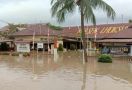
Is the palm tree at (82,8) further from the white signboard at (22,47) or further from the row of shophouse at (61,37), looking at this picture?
the white signboard at (22,47)

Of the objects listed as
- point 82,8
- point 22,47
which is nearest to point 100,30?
point 22,47

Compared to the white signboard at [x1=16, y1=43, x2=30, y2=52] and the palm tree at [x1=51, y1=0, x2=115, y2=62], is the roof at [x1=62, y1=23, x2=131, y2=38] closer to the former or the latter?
the white signboard at [x1=16, y1=43, x2=30, y2=52]

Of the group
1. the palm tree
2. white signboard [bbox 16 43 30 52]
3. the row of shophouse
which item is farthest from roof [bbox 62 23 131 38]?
the palm tree

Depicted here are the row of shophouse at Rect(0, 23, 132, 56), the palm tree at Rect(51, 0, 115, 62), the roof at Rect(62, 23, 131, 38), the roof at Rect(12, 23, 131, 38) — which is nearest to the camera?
the palm tree at Rect(51, 0, 115, 62)

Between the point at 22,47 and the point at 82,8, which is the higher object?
the point at 82,8

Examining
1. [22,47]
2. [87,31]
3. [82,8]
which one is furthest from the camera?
[87,31]

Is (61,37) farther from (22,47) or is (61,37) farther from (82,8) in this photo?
(82,8)

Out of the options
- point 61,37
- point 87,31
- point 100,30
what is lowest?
point 61,37

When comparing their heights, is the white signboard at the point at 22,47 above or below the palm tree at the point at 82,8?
below

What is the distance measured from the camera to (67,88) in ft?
54.1

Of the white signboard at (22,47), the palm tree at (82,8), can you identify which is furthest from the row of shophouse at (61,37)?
the palm tree at (82,8)

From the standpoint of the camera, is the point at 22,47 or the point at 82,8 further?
the point at 22,47

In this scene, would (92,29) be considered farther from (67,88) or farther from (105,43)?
(67,88)

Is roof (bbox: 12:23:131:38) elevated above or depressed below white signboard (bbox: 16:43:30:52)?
above
